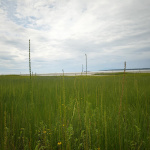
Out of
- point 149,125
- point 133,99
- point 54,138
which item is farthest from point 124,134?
point 133,99

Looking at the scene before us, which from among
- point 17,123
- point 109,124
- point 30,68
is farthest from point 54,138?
point 30,68

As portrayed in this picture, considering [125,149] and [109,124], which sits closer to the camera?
[125,149]

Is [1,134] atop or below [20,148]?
atop

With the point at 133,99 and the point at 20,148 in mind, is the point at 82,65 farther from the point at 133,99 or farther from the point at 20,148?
the point at 133,99

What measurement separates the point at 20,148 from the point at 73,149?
2.73ft

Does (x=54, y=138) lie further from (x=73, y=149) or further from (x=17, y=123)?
(x=17, y=123)

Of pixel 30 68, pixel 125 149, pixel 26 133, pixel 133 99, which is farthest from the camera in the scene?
pixel 133 99

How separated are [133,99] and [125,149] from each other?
281 centimetres

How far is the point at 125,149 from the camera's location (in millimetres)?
1427

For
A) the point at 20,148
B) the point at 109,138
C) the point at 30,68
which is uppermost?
the point at 30,68

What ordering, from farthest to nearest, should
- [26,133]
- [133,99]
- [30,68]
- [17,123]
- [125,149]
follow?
[133,99] < [17,123] < [26,133] < [125,149] < [30,68]

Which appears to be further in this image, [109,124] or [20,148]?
[109,124]

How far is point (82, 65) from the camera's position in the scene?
1.51m

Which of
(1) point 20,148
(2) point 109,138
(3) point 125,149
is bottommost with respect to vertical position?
(1) point 20,148
